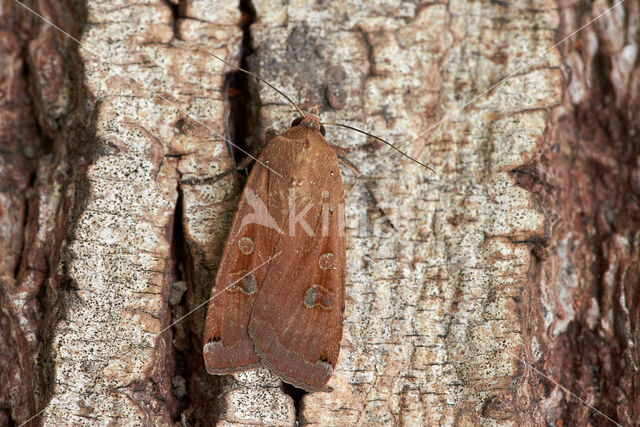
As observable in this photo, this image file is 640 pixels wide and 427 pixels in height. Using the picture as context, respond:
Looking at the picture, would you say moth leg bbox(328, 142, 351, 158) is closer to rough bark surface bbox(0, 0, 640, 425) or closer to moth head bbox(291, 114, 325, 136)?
rough bark surface bbox(0, 0, 640, 425)

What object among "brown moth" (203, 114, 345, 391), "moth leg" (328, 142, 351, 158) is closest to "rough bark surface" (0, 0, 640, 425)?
"moth leg" (328, 142, 351, 158)

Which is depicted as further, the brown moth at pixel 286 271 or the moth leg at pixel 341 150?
the moth leg at pixel 341 150

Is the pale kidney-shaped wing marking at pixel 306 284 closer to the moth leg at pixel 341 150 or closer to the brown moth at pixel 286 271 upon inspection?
the brown moth at pixel 286 271

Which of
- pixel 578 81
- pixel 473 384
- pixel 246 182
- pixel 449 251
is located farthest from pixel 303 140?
pixel 578 81

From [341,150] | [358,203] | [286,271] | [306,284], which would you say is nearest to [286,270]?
[286,271]

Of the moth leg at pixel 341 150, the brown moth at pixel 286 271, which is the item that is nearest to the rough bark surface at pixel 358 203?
the moth leg at pixel 341 150

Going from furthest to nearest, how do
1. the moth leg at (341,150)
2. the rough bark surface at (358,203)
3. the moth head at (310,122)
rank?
the moth leg at (341,150) → the moth head at (310,122) → the rough bark surface at (358,203)

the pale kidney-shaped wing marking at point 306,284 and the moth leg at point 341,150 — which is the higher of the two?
the moth leg at point 341,150
